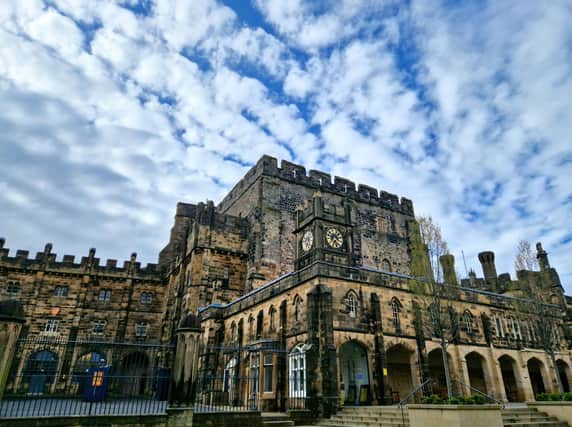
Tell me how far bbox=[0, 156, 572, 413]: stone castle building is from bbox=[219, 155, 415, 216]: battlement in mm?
126

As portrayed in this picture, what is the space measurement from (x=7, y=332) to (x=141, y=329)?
97.6ft

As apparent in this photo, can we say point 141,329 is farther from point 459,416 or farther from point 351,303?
point 459,416

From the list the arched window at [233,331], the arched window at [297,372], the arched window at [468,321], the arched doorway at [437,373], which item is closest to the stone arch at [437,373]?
the arched doorway at [437,373]

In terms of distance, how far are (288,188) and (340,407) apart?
1991 centimetres

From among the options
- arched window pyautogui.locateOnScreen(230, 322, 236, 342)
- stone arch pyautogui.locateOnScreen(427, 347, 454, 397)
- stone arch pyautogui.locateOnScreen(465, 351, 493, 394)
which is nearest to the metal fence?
arched window pyautogui.locateOnScreen(230, 322, 236, 342)

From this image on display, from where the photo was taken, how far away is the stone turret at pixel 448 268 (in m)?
19.2

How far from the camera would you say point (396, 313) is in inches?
834

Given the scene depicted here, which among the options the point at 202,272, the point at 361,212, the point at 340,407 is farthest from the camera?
the point at 361,212

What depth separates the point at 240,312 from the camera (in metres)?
25.3

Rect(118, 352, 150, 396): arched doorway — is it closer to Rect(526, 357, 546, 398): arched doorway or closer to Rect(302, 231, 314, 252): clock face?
Rect(302, 231, 314, 252): clock face

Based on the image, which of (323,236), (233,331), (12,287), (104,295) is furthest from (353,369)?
(12,287)

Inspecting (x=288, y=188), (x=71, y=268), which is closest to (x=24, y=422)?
(x=288, y=188)

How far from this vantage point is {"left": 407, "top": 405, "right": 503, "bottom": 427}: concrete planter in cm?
1034

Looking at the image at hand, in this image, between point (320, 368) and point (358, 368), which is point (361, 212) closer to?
point (358, 368)
